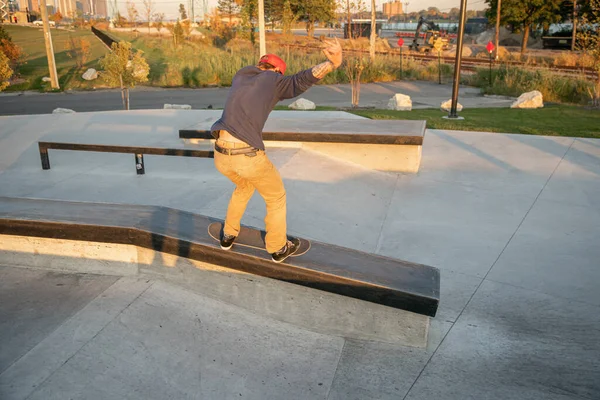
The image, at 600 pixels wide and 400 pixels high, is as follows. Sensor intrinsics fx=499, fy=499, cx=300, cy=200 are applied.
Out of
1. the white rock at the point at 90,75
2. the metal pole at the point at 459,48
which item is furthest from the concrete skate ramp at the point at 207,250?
the white rock at the point at 90,75

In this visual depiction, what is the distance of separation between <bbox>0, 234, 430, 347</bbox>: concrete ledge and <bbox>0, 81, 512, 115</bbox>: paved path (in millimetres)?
14717

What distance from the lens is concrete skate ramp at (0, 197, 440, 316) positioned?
3.56m

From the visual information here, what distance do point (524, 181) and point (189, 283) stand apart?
5451mm

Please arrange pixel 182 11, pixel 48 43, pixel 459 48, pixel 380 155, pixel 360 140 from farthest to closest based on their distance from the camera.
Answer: pixel 182 11 < pixel 48 43 < pixel 459 48 < pixel 380 155 < pixel 360 140

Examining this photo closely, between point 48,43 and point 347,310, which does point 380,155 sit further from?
point 48,43

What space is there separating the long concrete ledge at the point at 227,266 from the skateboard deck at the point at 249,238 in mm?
71

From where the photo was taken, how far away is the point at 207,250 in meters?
3.93

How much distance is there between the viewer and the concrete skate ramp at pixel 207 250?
3.56 meters

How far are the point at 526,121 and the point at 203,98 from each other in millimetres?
13766

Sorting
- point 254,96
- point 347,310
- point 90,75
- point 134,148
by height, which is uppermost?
point 254,96

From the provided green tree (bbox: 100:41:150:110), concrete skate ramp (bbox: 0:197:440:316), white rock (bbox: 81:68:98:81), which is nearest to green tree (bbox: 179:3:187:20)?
white rock (bbox: 81:68:98:81)

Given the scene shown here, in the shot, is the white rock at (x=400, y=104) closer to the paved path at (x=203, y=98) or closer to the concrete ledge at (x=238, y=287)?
the paved path at (x=203, y=98)

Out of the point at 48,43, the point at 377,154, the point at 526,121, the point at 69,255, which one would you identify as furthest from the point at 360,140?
the point at 48,43

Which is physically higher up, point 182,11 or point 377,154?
point 182,11
